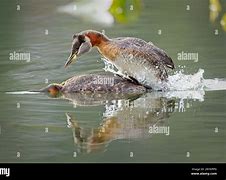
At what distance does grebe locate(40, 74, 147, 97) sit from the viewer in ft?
11.6

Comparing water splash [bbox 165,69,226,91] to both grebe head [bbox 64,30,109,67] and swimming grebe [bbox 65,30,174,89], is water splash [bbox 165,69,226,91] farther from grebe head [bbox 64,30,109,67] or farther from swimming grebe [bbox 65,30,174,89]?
grebe head [bbox 64,30,109,67]

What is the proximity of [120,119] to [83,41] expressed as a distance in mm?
499

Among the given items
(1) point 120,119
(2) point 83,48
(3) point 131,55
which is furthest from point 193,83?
A: (2) point 83,48

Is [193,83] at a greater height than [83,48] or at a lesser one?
lesser

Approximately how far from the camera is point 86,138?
3.28m

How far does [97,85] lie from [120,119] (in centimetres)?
31

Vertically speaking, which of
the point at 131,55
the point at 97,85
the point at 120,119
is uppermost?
the point at 131,55

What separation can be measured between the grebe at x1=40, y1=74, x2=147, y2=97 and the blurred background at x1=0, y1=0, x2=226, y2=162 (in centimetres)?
4

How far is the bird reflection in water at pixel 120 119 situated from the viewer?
327 centimetres

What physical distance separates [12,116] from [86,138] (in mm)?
440

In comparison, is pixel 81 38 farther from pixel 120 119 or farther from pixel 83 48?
pixel 120 119

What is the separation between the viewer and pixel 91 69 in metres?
3.57

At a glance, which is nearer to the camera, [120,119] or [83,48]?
[120,119]
